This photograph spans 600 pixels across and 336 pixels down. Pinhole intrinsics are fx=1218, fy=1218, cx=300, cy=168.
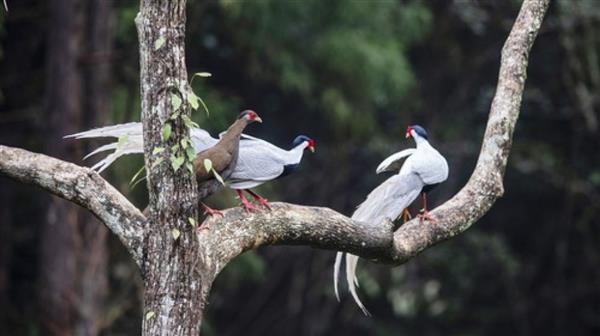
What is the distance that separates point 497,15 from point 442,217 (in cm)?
796

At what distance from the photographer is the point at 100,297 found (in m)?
9.11

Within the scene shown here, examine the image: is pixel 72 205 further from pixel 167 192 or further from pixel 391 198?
pixel 167 192

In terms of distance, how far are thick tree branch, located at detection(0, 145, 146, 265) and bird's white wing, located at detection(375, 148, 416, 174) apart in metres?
1.47

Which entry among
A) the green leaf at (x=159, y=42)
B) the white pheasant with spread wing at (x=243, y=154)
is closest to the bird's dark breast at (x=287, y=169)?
the white pheasant with spread wing at (x=243, y=154)

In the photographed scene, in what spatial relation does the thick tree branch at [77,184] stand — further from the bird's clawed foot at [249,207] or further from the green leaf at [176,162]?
the bird's clawed foot at [249,207]

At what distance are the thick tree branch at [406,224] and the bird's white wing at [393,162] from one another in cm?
38

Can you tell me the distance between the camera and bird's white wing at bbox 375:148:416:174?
17.1ft

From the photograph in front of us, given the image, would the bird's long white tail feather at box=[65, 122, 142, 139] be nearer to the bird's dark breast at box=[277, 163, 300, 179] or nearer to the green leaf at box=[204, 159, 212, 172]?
the green leaf at box=[204, 159, 212, 172]

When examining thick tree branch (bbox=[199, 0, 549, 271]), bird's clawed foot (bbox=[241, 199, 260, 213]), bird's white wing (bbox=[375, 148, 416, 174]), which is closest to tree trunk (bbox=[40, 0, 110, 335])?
bird's white wing (bbox=[375, 148, 416, 174])

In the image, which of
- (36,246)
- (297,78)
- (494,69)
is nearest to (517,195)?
(494,69)

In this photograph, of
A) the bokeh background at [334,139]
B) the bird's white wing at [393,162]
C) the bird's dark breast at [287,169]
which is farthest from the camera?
the bokeh background at [334,139]

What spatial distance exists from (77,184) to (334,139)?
28.7 feet

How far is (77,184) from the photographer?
4.06m

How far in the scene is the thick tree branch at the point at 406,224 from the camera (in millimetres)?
4301
